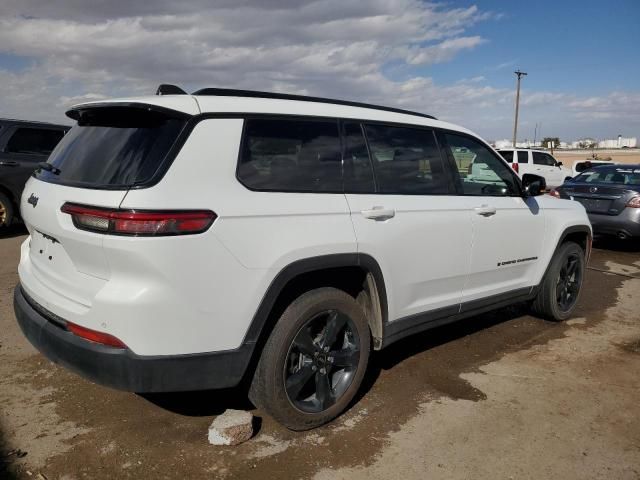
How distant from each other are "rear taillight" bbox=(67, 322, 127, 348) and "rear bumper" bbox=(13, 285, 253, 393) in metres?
0.02

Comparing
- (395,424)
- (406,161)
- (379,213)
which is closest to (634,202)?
(406,161)

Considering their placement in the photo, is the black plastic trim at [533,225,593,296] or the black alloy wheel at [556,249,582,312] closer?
the black plastic trim at [533,225,593,296]

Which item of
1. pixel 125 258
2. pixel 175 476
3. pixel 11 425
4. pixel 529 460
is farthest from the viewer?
pixel 11 425

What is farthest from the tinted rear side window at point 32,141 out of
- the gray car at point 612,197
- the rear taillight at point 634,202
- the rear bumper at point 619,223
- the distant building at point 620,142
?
the distant building at point 620,142

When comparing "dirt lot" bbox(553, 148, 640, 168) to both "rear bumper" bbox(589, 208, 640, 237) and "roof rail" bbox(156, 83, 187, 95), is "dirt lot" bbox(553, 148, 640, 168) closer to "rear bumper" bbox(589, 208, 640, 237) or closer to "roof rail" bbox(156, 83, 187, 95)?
"rear bumper" bbox(589, 208, 640, 237)

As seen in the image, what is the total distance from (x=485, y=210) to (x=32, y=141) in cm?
844

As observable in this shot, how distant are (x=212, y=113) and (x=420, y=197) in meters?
1.56

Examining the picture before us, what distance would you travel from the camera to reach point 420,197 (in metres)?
3.61

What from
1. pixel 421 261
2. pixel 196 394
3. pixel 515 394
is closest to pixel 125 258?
pixel 196 394

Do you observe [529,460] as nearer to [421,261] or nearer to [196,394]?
[421,261]

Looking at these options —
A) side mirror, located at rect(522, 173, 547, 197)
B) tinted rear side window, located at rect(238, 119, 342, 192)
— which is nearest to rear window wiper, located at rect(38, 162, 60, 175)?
tinted rear side window, located at rect(238, 119, 342, 192)

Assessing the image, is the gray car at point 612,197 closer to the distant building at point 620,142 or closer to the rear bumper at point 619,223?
the rear bumper at point 619,223

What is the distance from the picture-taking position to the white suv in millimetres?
2467

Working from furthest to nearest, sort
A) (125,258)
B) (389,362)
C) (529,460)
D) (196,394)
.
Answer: (389,362) < (196,394) < (529,460) < (125,258)
